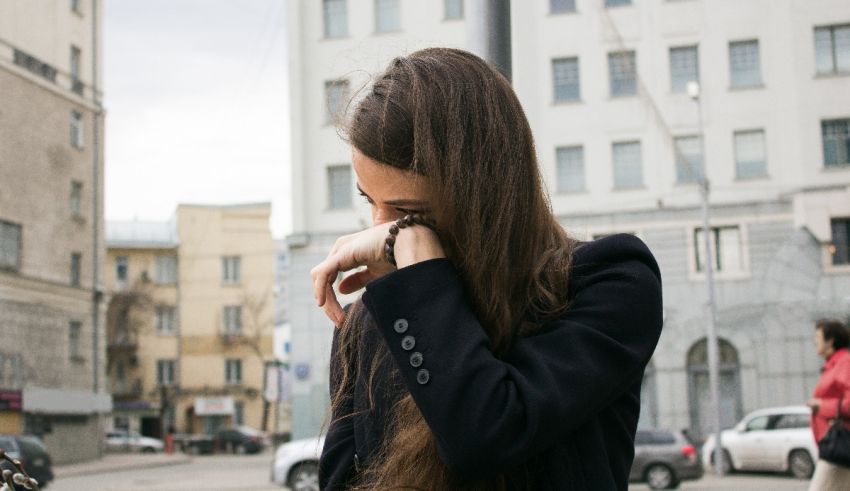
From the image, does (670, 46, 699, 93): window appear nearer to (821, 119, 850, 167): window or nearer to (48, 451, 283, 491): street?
(821, 119, 850, 167): window

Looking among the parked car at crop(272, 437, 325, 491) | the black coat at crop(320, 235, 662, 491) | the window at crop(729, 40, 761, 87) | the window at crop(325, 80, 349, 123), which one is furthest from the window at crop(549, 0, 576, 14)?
the black coat at crop(320, 235, 662, 491)

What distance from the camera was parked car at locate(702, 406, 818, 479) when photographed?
1800 cm

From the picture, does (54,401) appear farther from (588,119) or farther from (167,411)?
(167,411)

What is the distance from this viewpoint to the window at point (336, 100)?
135 cm

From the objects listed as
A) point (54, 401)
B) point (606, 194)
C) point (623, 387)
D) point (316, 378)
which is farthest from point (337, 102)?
point (54, 401)

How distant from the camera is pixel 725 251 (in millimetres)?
25641

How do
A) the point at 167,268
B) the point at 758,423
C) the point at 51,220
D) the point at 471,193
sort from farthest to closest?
the point at 167,268 < the point at 51,220 < the point at 758,423 < the point at 471,193

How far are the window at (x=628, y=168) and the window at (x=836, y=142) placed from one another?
4108 millimetres

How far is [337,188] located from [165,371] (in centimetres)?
3184

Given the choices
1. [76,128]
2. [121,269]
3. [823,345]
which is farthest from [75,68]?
[121,269]

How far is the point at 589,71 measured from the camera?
26.4m

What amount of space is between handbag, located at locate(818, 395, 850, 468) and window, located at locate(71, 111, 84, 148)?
86.1ft

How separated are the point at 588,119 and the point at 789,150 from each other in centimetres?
459

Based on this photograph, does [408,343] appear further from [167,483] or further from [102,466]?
[102,466]
